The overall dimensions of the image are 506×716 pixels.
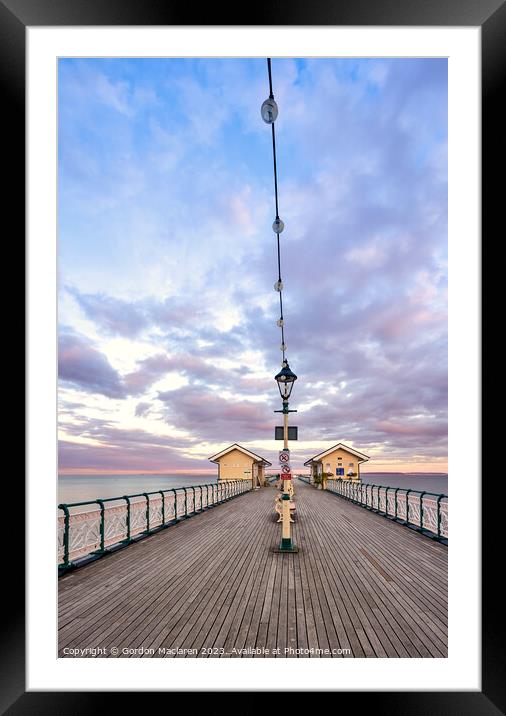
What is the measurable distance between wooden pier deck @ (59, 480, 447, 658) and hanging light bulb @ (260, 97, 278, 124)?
18.2 ft

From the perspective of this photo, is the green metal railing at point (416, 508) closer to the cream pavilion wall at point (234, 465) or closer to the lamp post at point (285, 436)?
the lamp post at point (285, 436)

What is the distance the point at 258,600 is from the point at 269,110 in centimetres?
599

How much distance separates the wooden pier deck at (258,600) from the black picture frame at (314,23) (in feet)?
3.92

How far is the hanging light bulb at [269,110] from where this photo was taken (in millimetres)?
3629

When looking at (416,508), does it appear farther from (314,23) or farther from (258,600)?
(314,23)

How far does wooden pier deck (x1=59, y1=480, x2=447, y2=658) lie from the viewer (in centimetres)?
355

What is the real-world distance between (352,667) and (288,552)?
498 cm

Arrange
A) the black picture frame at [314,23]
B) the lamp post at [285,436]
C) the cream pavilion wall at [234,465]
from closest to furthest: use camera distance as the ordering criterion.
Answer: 1. the black picture frame at [314,23]
2. the lamp post at [285,436]
3. the cream pavilion wall at [234,465]

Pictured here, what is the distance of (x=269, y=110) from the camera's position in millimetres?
3674

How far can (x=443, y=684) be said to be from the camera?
8.07ft

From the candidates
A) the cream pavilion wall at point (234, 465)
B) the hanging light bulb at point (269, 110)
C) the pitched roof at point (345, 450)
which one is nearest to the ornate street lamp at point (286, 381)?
the hanging light bulb at point (269, 110)
